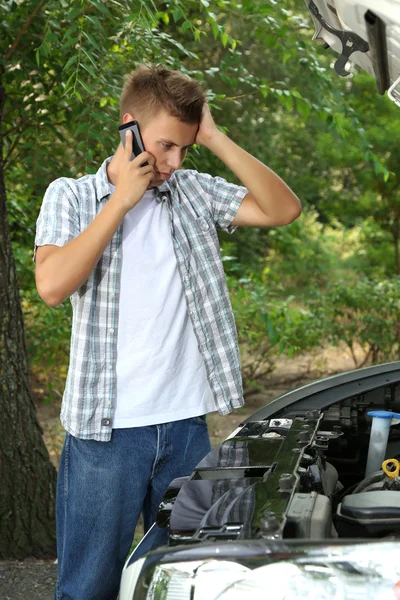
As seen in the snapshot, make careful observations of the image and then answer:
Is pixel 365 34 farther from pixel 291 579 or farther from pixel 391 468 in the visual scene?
pixel 291 579

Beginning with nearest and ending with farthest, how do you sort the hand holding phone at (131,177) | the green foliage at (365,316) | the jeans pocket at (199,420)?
the hand holding phone at (131,177) < the jeans pocket at (199,420) < the green foliage at (365,316)

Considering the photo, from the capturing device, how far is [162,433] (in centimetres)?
234

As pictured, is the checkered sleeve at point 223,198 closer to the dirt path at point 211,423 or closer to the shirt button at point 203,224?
the shirt button at point 203,224

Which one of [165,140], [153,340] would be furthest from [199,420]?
[165,140]

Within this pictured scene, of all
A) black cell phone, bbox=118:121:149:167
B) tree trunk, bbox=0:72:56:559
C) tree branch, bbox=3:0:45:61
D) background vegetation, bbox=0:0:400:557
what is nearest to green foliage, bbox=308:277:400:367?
background vegetation, bbox=0:0:400:557

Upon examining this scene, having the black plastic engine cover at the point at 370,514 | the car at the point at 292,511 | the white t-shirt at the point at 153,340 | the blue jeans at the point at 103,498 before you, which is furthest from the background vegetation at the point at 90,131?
the black plastic engine cover at the point at 370,514

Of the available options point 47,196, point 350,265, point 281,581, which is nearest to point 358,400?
point 47,196

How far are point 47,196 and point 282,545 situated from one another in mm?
1291

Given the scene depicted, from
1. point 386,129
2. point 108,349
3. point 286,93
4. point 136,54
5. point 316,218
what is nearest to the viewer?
point 108,349

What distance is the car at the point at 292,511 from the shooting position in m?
1.44

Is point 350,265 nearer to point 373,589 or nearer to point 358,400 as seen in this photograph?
point 358,400

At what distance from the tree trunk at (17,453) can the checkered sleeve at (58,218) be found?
5.87 feet

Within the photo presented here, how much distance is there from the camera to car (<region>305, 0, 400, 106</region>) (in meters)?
1.98

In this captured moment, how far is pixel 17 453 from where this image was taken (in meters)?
4.04
